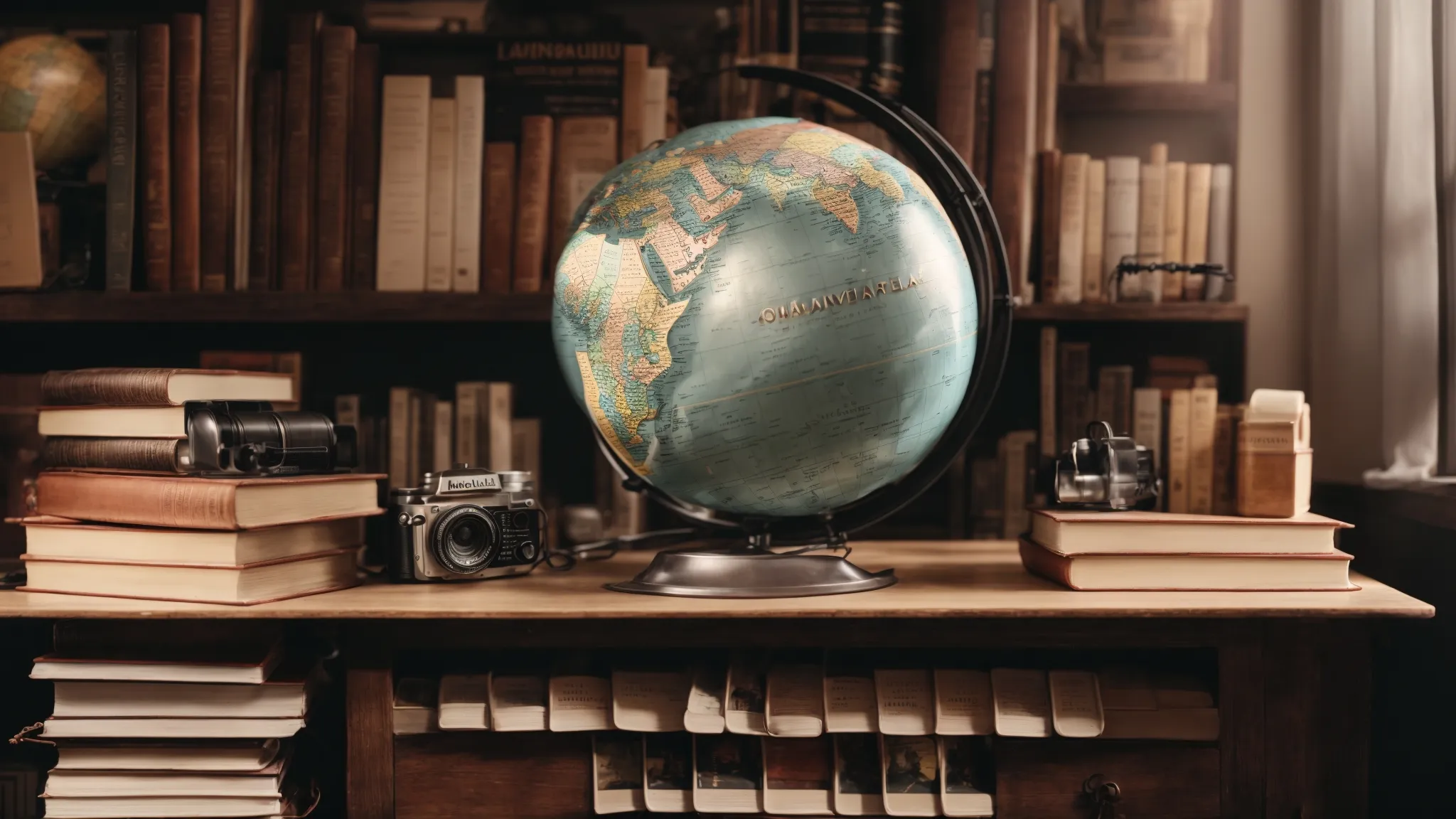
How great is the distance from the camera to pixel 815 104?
1.96m

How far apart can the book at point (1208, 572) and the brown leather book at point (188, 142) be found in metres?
1.56

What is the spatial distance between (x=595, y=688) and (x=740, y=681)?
0.67 ft

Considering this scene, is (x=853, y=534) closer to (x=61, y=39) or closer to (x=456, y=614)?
(x=456, y=614)

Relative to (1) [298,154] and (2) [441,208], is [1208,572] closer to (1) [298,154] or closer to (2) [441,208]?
(2) [441,208]

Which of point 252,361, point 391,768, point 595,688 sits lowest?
point 391,768

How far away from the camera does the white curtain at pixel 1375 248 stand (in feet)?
5.37

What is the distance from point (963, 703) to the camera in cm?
146

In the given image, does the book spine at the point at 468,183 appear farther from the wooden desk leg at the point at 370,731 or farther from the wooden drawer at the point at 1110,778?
the wooden drawer at the point at 1110,778

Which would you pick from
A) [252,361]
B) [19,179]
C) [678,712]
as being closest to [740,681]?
[678,712]

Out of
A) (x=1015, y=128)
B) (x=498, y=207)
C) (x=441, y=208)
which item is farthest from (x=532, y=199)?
(x=1015, y=128)

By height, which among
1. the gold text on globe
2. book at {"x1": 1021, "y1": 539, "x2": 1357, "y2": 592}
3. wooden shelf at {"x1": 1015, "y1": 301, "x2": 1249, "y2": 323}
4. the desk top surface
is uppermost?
wooden shelf at {"x1": 1015, "y1": 301, "x2": 1249, "y2": 323}

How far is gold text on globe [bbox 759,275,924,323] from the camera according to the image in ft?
4.46

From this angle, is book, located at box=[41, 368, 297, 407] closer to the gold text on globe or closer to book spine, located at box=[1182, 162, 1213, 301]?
the gold text on globe

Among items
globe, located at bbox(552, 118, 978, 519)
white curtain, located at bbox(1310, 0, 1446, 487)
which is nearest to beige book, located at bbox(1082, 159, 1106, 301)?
white curtain, located at bbox(1310, 0, 1446, 487)
